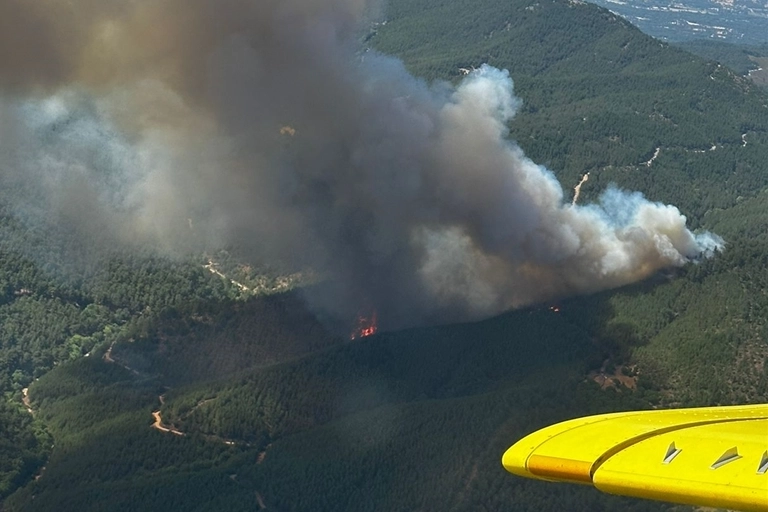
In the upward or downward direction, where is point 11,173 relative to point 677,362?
upward

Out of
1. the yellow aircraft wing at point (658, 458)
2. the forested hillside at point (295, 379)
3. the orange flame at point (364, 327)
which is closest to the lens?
the yellow aircraft wing at point (658, 458)

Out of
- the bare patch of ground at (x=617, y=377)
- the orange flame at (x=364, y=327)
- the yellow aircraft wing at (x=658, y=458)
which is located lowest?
the bare patch of ground at (x=617, y=377)

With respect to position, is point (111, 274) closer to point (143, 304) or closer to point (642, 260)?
point (143, 304)

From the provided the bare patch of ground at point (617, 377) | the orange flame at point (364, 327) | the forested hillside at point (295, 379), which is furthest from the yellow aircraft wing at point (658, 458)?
the orange flame at point (364, 327)

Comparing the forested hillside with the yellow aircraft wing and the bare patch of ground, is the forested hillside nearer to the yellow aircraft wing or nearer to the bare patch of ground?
the bare patch of ground

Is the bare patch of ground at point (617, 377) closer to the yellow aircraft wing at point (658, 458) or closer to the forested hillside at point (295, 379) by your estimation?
the forested hillside at point (295, 379)

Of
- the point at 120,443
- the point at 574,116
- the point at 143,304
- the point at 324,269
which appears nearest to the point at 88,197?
the point at 143,304
